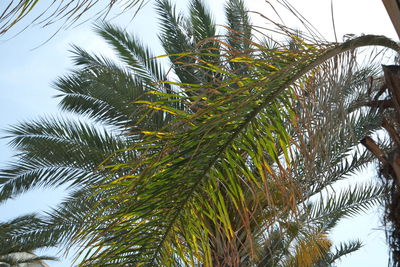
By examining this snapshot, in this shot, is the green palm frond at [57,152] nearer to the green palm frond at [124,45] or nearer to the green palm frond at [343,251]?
the green palm frond at [124,45]

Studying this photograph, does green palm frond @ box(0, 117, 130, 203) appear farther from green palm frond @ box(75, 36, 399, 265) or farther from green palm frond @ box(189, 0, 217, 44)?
green palm frond @ box(75, 36, 399, 265)

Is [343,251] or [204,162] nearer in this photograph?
[204,162]

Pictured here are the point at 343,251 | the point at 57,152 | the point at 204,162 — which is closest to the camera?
the point at 204,162

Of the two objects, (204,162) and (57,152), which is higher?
(57,152)

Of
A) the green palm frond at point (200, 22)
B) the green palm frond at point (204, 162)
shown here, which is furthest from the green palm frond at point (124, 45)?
the green palm frond at point (204, 162)

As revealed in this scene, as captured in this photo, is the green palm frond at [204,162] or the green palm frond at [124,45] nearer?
the green palm frond at [204,162]

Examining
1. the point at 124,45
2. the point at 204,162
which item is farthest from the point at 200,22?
the point at 204,162

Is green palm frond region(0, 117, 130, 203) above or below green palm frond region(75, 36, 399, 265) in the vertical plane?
above

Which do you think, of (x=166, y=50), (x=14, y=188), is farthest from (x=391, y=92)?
(x=14, y=188)

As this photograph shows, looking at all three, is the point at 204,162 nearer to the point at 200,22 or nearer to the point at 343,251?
the point at 200,22

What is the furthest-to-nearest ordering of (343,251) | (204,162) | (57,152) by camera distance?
(343,251)
(57,152)
(204,162)

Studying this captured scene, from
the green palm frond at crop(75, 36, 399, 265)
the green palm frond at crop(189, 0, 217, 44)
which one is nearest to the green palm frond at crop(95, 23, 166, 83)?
the green palm frond at crop(189, 0, 217, 44)

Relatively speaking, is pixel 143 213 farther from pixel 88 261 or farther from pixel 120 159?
pixel 120 159

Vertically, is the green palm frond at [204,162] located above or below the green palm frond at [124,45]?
below
